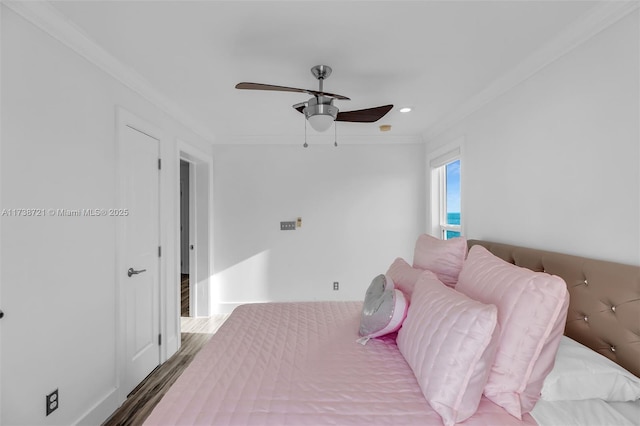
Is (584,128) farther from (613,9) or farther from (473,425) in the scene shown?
(473,425)

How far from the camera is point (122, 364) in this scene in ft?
6.93

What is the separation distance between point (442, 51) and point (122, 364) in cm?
314

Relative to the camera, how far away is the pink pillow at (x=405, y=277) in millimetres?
1881

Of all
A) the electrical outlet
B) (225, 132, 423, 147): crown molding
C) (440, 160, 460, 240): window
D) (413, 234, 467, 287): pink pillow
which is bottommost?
the electrical outlet

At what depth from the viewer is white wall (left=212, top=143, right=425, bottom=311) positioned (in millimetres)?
3961

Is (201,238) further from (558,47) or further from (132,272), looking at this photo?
(558,47)

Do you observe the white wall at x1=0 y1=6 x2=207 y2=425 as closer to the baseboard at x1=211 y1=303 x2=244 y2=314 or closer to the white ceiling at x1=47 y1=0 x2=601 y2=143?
the white ceiling at x1=47 y1=0 x2=601 y2=143

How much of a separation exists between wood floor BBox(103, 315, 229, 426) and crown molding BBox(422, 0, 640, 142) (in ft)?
11.6

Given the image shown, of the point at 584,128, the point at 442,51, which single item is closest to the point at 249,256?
the point at 442,51

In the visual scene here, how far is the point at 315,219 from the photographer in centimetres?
398

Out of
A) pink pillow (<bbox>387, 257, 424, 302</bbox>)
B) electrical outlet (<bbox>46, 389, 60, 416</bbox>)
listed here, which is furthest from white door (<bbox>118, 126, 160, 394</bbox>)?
pink pillow (<bbox>387, 257, 424, 302</bbox>)

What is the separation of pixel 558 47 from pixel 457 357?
73.4 inches

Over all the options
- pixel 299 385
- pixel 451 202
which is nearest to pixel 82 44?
pixel 299 385

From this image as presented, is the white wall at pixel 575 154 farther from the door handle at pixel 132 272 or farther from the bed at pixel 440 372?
the door handle at pixel 132 272
